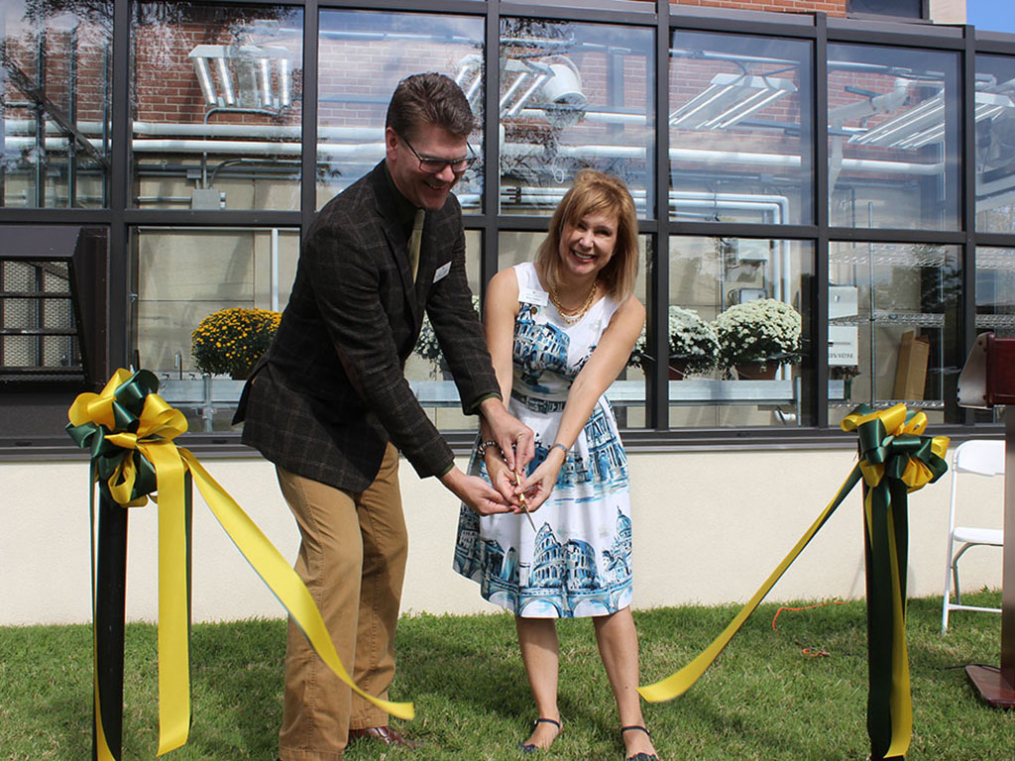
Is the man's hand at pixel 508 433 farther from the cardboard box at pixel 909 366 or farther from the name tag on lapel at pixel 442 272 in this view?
the cardboard box at pixel 909 366

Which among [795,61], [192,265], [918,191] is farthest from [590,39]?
[192,265]

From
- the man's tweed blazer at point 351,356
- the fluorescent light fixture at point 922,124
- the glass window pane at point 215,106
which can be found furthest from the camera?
the fluorescent light fixture at point 922,124

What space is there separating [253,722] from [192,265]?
104 inches

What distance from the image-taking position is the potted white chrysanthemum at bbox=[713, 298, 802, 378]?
5.32 metres

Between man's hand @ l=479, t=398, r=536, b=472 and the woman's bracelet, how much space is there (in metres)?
0.03

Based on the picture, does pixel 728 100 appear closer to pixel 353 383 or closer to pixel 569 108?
pixel 569 108

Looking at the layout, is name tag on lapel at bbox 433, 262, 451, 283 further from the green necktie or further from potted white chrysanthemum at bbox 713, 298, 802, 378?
potted white chrysanthemum at bbox 713, 298, 802, 378

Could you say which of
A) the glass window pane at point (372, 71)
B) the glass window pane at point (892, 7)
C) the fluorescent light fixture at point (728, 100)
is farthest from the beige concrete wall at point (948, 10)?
the glass window pane at point (372, 71)

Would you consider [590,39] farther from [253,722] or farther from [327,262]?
[253,722]

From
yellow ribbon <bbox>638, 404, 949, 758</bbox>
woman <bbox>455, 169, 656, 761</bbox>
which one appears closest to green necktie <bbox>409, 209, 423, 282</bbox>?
woman <bbox>455, 169, 656, 761</bbox>

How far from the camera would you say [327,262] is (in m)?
2.42

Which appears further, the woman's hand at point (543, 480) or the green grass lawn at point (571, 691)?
the green grass lawn at point (571, 691)

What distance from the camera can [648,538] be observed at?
4992mm

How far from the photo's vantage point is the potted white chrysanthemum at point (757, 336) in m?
5.32
